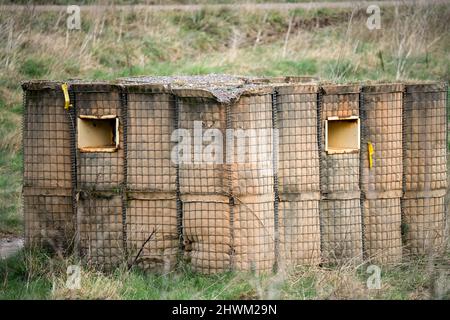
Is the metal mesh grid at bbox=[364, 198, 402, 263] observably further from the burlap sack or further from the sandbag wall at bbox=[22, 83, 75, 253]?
the sandbag wall at bbox=[22, 83, 75, 253]

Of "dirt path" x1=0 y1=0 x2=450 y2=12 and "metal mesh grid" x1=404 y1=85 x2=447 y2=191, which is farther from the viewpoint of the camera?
"dirt path" x1=0 y1=0 x2=450 y2=12

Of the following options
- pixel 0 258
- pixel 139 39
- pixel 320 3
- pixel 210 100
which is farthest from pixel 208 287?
pixel 320 3

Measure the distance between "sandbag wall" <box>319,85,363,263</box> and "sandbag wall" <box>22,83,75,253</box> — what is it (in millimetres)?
2291

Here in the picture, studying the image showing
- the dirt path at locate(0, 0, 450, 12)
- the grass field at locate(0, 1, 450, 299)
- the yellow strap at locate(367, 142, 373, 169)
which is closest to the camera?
the yellow strap at locate(367, 142, 373, 169)

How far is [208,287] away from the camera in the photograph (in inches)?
281

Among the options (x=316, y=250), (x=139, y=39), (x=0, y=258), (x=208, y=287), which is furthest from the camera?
(x=139, y=39)

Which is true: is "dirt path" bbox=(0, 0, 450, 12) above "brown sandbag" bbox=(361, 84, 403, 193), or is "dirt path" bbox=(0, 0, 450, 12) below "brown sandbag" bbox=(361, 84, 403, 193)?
above

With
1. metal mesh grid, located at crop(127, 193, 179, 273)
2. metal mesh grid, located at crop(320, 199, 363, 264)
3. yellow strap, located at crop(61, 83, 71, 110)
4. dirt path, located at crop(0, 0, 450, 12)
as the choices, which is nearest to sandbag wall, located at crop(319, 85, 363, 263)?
metal mesh grid, located at crop(320, 199, 363, 264)

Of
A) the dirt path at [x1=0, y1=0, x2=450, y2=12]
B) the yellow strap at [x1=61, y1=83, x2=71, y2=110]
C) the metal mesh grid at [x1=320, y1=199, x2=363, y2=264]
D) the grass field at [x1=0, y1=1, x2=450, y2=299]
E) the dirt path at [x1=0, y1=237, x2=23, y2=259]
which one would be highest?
the dirt path at [x1=0, y1=0, x2=450, y2=12]

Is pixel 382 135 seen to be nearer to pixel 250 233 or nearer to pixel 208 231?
pixel 250 233

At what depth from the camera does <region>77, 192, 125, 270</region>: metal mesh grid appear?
7.64 meters

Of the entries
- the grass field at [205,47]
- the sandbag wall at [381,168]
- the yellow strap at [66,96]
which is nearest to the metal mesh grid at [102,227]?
the yellow strap at [66,96]

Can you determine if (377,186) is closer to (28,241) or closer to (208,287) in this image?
(208,287)
